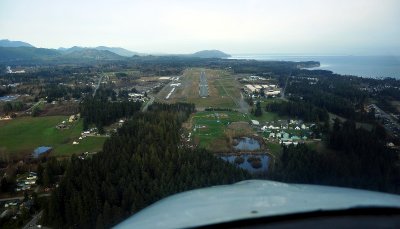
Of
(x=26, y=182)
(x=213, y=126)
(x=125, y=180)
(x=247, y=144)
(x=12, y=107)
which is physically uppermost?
(x=125, y=180)

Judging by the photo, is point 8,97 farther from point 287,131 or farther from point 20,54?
point 20,54

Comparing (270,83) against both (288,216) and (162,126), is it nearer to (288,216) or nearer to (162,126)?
(162,126)

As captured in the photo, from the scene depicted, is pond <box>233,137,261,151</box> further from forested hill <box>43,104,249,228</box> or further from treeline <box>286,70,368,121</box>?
treeline <box>286,70,368,121</box>

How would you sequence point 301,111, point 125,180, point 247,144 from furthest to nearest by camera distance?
1. point 301,111
2. point 247,144
3. point 125,180

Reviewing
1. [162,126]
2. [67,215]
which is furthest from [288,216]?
[162,126]

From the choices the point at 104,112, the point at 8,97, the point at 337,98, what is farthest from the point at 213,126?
the point at 8,97

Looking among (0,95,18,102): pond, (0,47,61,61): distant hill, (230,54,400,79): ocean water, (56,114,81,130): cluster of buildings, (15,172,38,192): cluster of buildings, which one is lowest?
(15,172,38,192): cluster of buildings

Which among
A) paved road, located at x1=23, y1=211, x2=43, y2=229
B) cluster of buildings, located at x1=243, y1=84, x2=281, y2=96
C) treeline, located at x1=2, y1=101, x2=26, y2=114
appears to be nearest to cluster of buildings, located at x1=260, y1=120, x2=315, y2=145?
paved road, located at x1=23, y1=211, x2=43, y2=229
